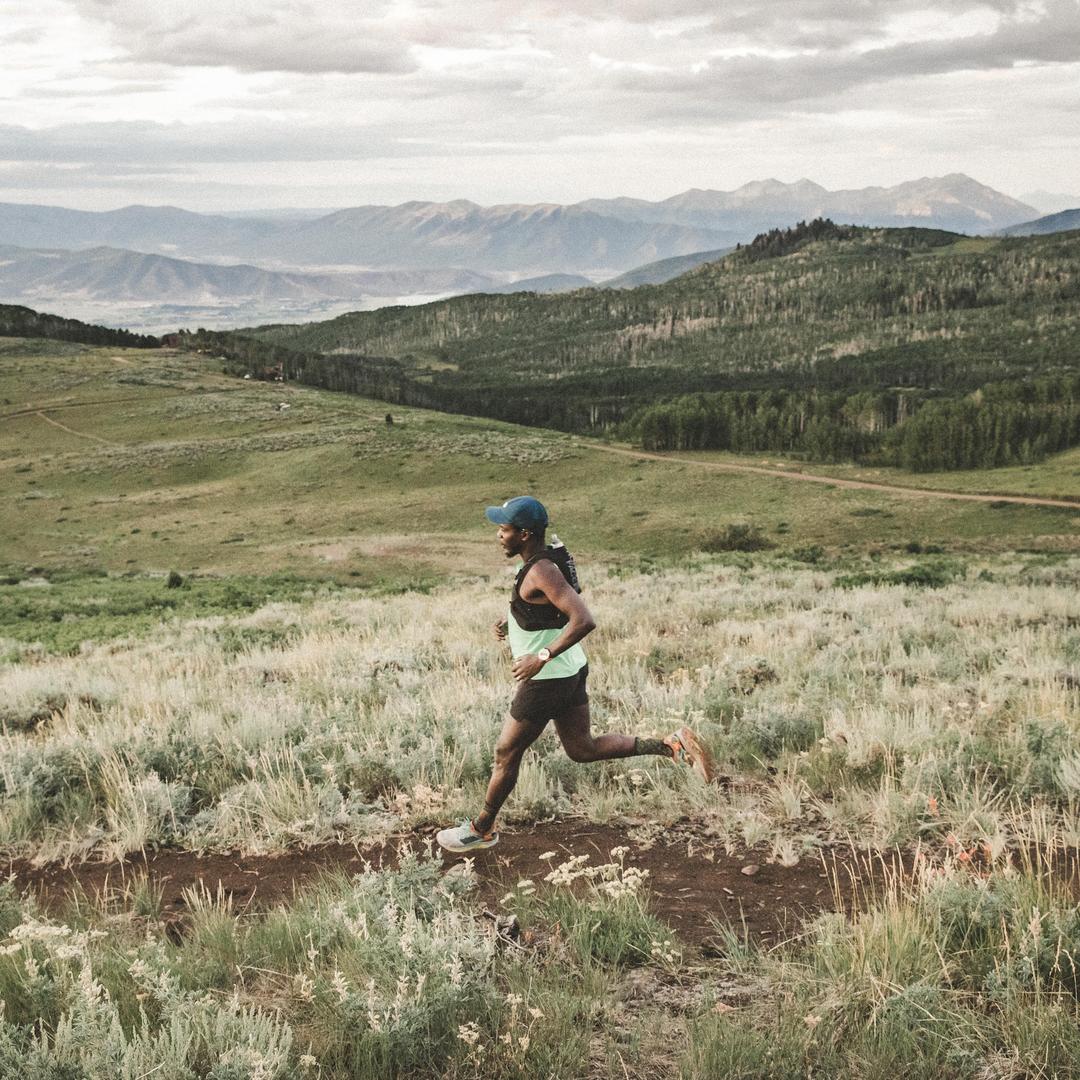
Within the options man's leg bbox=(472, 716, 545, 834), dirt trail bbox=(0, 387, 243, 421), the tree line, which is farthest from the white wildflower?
dirt trail bbox=(0, 387, 243, 421)

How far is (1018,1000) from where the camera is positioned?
344 centimetres

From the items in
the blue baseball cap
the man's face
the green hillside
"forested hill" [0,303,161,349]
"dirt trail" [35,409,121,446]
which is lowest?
the green hillside

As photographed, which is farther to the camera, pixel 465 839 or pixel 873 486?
pixel 873 486

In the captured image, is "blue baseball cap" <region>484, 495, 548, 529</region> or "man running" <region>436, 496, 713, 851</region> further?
"blue baseball cap" <region>484, 495, 548, 529</region>

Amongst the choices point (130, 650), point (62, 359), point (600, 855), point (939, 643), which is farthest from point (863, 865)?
point (62, 359)

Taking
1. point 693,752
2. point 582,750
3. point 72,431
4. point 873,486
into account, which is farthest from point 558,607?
point 72,431

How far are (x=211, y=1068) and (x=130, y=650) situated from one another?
13855 mm

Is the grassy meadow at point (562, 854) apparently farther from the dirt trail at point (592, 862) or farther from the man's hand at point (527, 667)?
the man's hand at point (527, 667)

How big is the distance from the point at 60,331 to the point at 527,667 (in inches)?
6800

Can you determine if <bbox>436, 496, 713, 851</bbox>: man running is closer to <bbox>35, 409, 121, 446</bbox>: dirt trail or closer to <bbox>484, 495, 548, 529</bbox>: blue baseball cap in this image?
<bbox>484, 495, 548, 529</bbox>: blue baseball cap

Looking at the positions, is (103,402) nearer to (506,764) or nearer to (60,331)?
(60,331)

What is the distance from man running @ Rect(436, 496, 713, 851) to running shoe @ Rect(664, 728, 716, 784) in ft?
2.92

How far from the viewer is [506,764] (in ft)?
18.8

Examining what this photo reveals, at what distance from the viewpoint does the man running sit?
5.52 metres
